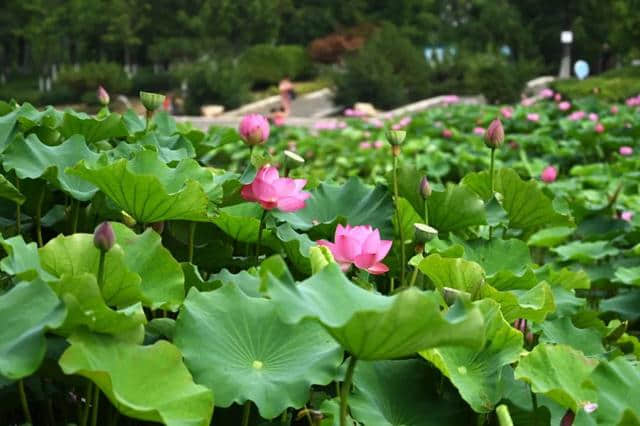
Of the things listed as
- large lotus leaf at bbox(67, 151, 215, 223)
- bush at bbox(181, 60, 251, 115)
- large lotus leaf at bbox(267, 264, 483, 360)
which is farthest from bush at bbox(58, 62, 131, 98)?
large lotus leaf at bbox(267, 264, 483, 360)

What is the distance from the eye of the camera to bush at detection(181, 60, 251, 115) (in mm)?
12961

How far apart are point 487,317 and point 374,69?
451 inches

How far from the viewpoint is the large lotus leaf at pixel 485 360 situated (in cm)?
72

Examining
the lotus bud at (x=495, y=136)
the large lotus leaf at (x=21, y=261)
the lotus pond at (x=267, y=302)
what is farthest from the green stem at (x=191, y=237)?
the lotus bud at (x=495, y=136)

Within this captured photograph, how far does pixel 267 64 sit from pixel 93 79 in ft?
10.2

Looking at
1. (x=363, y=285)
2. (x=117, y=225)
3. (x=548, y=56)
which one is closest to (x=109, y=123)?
(x=117, y=225)

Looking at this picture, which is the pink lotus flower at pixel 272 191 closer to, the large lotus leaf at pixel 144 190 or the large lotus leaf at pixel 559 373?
the large lotus leaf at pixel 144 190

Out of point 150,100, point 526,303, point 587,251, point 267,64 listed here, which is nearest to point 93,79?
point 267,64

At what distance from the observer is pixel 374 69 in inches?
473

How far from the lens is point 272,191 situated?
2.87ft

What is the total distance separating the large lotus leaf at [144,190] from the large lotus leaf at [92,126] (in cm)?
27

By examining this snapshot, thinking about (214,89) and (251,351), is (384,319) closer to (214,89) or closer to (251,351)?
(251,351)

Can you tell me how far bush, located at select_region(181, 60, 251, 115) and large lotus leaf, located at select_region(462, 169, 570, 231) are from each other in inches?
469

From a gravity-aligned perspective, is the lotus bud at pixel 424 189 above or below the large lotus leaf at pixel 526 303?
above
